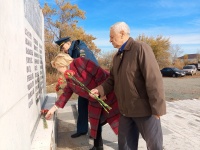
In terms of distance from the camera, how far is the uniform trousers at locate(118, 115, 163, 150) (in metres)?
2.10

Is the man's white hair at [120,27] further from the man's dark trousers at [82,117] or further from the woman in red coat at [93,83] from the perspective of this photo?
the man's dark trousers at [82,117]

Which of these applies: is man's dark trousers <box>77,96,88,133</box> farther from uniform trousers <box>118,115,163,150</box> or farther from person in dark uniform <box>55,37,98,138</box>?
uniform trousers <box>118,115,163,150</box>

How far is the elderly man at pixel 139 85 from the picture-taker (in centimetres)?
196

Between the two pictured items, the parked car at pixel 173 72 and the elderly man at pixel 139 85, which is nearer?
the elderly man at pixel 139 85

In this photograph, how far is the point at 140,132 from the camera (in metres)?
2.27

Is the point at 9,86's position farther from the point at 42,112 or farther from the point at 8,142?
the point at 42,112

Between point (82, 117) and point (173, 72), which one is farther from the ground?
point (82, 117)

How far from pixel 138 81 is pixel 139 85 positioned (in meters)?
0.04

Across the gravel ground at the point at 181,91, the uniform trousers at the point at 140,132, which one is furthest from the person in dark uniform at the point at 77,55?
the gravel ground at the point at 181,91

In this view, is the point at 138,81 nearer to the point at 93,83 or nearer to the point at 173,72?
the point at 93,83

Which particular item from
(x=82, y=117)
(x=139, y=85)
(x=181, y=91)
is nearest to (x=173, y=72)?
(x=181, y=91)

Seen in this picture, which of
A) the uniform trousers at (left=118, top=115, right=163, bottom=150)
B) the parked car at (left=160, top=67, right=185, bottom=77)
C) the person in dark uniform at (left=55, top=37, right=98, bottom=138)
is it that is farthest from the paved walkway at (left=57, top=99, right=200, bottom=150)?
the parked car at (left=160, top=67, right=185, bottom=77)

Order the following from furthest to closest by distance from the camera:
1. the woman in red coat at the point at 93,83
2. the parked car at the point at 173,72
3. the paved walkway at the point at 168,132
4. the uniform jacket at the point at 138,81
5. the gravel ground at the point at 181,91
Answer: the parked car at the point at 173,72, the gravel ground at the point at 181,91, the paved walkway at the point at 168,132, the woman in red coat at the point at 93,83, the uniform jacket at the point at 138,81

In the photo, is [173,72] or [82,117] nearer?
[82,117]
